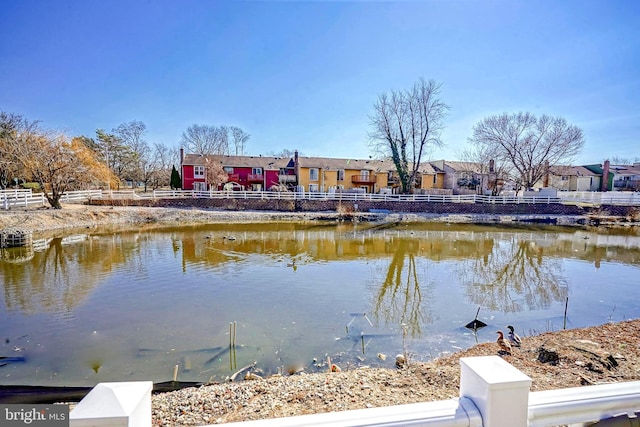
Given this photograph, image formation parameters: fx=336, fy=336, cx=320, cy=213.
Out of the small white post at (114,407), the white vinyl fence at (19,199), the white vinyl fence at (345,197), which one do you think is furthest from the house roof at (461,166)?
the small white post at (114,407)

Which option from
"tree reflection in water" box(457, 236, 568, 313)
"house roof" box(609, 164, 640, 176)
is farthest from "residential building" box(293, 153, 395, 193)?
"house roof" box(609, 164, 640, 176)

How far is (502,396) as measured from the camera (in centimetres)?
147

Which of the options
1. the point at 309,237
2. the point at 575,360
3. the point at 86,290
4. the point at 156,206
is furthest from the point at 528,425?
the point at 156,206

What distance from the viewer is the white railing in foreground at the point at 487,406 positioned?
138 cm

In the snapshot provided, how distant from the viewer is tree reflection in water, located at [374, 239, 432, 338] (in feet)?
27.7

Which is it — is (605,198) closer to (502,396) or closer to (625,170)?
(625,170)

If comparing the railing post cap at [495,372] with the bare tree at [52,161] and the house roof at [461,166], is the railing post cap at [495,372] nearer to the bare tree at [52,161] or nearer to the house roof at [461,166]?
the bare tree at [52,161]

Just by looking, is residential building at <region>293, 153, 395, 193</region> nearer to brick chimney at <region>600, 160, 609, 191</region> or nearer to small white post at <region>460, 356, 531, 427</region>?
brick chimney at <region>600, 160, 609, 191</region>

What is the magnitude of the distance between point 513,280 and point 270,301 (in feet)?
29.6

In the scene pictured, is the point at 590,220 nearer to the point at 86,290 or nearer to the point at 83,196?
the point at 86,290

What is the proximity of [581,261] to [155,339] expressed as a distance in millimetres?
17636

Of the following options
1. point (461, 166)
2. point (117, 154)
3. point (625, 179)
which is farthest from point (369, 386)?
point (625, 179)

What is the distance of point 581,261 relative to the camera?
610 inches

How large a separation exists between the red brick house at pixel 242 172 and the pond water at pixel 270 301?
70.1 feet
